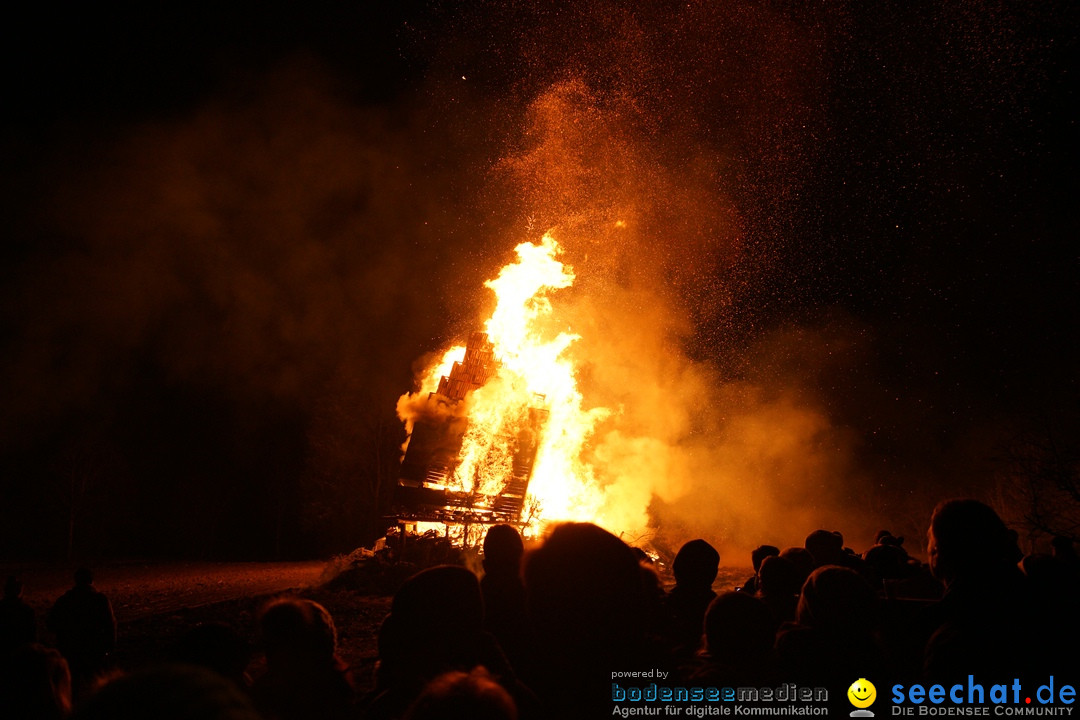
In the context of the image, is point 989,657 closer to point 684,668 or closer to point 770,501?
point 684,668

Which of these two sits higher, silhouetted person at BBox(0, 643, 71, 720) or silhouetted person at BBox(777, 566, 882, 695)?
silhouetted person at BBox(777, 566, 882, 695)

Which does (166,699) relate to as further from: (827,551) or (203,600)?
(203,600)

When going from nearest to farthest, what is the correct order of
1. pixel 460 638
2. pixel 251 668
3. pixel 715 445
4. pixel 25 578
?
pixel 460 638, pixel 251 668, pixel 25 578, pixel 715 445

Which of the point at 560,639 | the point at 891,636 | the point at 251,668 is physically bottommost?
the point at 251,668

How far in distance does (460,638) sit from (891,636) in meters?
2.32

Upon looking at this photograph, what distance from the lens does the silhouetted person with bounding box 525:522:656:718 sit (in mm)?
1938

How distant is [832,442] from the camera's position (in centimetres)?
2425

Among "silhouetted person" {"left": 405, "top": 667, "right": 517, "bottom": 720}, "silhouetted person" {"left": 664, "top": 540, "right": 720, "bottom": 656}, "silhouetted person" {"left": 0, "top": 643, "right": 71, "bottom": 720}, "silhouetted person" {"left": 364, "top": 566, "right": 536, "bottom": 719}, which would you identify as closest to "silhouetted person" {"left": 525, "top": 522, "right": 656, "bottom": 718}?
"silhouetted person" {"left": 364, "top": 566, "right": 536, "bottom": 719}

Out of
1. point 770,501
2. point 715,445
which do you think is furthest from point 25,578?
point 770,501

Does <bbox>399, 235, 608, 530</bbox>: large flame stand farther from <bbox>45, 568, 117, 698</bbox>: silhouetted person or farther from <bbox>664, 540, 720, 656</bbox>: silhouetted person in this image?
<bbox>664, 540, 720, 656</bbox>: silhouetted person

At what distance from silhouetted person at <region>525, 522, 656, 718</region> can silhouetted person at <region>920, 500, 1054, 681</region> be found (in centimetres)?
117

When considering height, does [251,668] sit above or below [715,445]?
below

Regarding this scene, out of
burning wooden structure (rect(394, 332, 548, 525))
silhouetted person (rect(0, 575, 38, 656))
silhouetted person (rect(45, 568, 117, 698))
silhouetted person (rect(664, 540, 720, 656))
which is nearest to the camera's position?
silhouetted person (rect(664, 540, 720, 656))

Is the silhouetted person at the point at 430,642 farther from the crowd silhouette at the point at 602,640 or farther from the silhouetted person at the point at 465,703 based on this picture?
the silhouetted person at the point at 465,703
